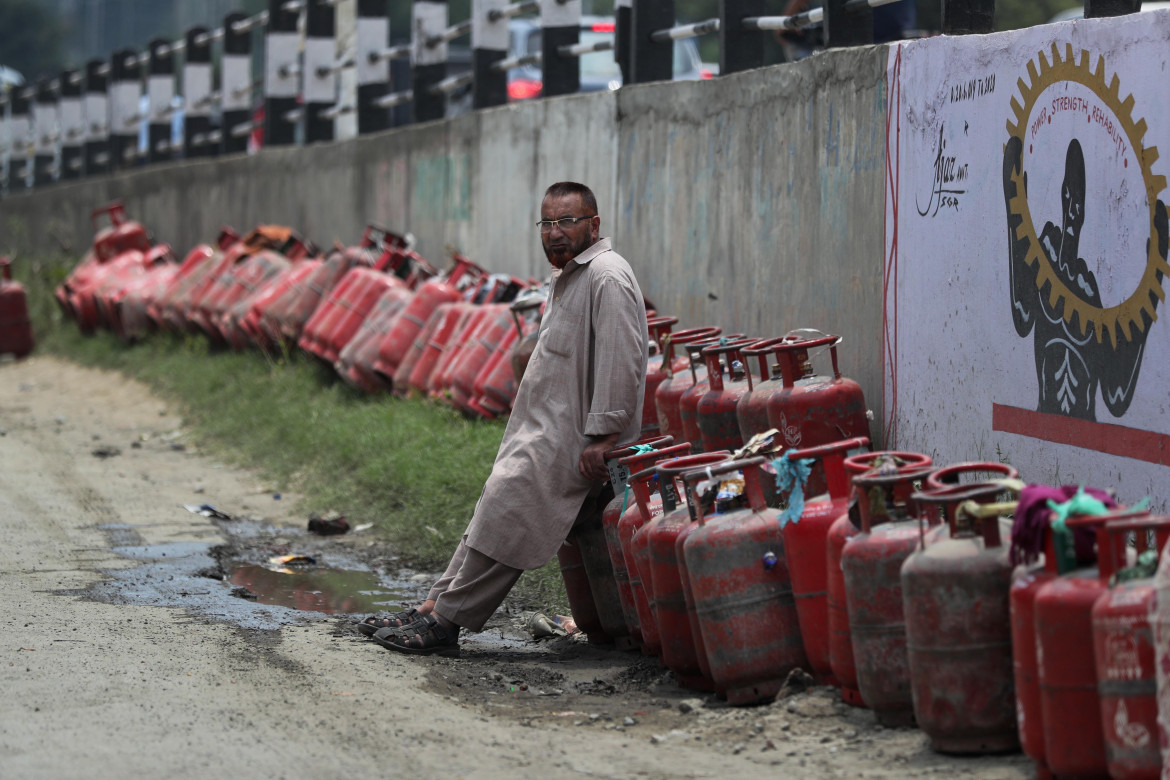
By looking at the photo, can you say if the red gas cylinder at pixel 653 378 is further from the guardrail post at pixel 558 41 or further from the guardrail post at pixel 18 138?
the guardrail post at pixel 18 138

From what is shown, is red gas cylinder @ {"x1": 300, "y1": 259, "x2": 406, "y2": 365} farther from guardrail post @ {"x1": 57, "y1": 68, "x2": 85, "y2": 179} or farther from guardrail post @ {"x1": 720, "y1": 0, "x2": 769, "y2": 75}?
guardrail post @ {"x1": 57, "y1": 68, "x2": 85, "y2": 179}

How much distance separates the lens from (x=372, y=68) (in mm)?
13406

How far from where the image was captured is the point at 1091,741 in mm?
3256

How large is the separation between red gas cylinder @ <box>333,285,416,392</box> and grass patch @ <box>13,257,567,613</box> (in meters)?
0.15

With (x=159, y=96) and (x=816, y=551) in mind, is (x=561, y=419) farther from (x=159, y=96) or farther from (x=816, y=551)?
(x=159, y=96)

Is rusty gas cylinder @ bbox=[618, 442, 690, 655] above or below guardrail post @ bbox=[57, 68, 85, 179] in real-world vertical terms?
below

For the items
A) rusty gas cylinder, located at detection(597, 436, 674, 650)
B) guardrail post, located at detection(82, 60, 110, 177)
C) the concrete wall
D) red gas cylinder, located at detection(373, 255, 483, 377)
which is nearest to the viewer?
rusty gas cylinder, located at detection(597, 436, 674, 650)

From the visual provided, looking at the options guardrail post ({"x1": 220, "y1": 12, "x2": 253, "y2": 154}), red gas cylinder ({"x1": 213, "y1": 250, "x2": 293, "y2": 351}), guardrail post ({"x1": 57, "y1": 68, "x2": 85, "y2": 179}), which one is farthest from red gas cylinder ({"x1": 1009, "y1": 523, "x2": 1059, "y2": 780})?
guardrail post ({"x1": 57, "y1": 68, "x2": 85, "y2": 179})

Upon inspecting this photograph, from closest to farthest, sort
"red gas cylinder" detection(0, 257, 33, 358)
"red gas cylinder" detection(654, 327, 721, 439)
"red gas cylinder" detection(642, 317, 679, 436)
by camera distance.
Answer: "red gas cylinder" detection(654, 327, 721, 439) → "red gas cylinder" detection(642, 317, 679, 436) → "red gas cylinder" detection(0, 257, 33, 358)

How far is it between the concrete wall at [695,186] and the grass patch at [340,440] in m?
1.41

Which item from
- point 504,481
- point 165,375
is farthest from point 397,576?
point 165,375

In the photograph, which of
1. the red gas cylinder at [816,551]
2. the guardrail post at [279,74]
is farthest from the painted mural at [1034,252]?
the guardrail post at [279,74]

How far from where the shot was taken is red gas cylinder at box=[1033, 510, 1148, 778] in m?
3.23

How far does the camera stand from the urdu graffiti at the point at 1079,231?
431cm
